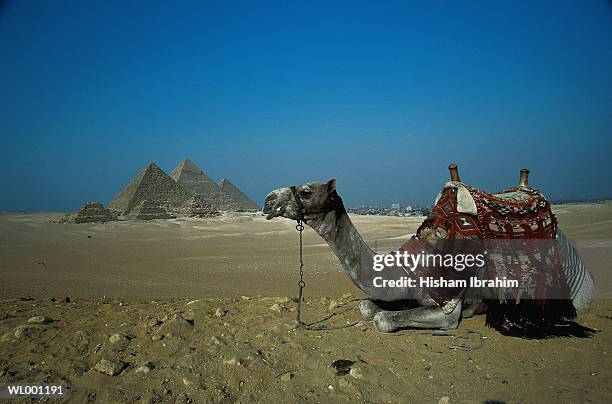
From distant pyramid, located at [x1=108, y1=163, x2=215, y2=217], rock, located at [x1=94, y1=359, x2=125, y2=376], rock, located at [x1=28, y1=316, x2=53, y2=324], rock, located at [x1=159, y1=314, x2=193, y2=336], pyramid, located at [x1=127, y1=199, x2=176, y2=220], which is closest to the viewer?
rock, located at [x1=94, y1=359, x2=125, y2=376]

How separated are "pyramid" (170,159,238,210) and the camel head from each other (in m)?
63.8

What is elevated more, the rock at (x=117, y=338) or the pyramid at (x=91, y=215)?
the pyramid at (x=91, y=215)

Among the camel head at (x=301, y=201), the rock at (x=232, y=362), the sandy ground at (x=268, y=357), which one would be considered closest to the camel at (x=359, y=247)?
the camel head at (x=301, y=201)

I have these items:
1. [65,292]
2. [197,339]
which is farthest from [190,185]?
[197,339]

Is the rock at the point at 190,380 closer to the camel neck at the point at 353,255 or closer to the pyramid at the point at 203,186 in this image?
the camel neck at the point at 353,255

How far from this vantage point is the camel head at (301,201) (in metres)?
4.25

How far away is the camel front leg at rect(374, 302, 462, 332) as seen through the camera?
4.25 m

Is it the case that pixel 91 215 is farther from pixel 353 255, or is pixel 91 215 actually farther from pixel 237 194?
pixel 237 194

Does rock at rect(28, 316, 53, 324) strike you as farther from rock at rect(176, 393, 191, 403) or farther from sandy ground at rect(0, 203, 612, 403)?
rock at rect(176, 393, 191, 403)

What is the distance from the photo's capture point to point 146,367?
332cm

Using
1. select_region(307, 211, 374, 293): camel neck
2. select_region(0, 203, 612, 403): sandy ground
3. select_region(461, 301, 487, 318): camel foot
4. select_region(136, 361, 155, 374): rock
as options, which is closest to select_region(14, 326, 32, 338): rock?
select_region(0, 203, 612, 403): sandy ground

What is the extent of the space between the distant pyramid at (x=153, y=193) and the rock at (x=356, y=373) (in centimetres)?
4344

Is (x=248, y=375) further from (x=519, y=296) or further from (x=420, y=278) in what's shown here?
(x=519, y=296)

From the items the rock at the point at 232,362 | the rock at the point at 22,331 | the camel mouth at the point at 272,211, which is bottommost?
the rock at the point at 232,362
